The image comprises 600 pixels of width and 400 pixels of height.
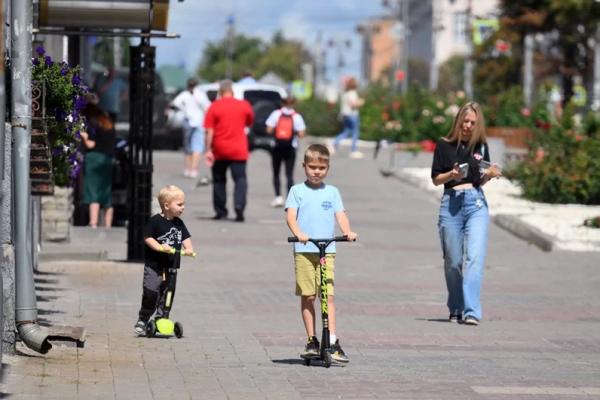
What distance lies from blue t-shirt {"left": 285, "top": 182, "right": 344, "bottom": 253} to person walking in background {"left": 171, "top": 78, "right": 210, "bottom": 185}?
2028cm

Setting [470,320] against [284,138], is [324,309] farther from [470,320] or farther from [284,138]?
[284,138]

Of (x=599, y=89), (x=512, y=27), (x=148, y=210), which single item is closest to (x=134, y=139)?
(x=148, y=210)

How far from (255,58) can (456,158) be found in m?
116

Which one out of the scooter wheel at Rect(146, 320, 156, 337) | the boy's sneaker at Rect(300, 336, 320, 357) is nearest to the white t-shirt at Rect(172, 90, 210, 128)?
the scooter wheel at Rect(146, 320, 156, 337)

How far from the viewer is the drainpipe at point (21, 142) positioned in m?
11.0

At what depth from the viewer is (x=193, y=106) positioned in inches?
1308

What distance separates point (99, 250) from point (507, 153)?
49.1 ft

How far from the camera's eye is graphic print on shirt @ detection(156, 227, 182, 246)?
1200 cm

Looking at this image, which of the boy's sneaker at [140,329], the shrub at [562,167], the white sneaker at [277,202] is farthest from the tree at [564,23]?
the boy's sneaker at [140,329]

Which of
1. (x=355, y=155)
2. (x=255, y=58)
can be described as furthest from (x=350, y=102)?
(x=255, y=58)

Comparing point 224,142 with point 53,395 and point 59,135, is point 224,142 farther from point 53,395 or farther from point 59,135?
point 53,395

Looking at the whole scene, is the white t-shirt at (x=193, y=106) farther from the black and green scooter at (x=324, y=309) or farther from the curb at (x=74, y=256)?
the black and green scooter at (x=324, y=309)

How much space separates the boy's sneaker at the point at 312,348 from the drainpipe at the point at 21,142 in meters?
1.77

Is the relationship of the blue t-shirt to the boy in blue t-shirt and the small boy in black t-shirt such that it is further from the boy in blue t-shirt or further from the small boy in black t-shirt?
the small boy in black t-shirt
